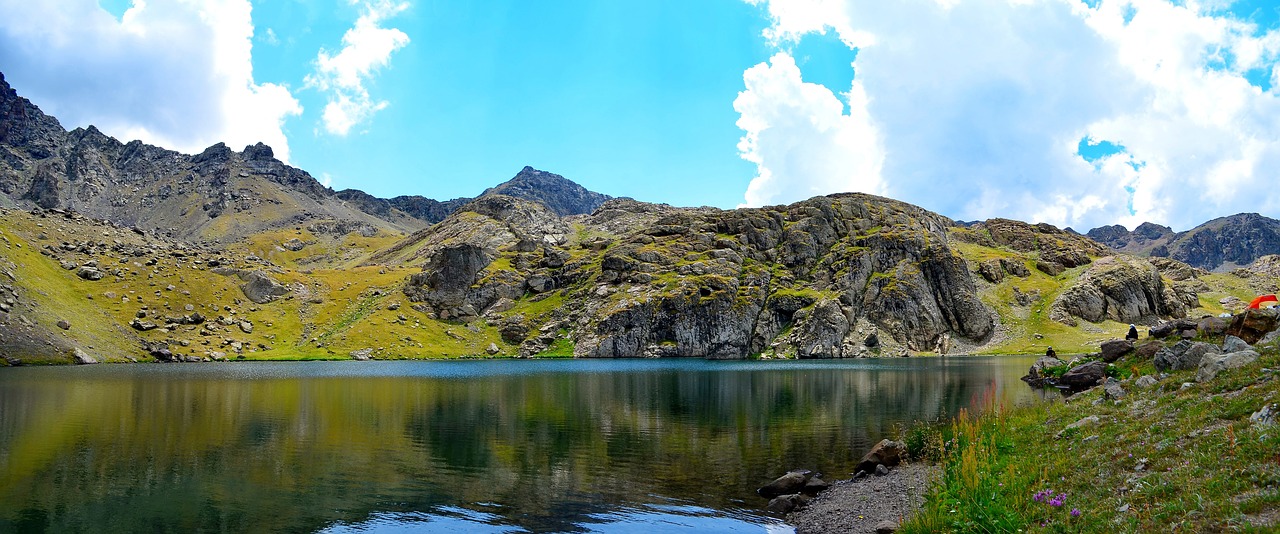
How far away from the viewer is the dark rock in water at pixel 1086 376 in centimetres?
5978

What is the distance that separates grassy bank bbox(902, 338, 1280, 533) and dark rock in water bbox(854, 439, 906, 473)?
20.7ft

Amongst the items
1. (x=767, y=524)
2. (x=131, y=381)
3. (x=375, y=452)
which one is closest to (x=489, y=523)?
(x=767, y=524)

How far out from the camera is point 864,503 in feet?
95.5

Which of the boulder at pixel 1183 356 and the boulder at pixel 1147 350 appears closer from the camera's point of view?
the boulder at pixel 1183 356

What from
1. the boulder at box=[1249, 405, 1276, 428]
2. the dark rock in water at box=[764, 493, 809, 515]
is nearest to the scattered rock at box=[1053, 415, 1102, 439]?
the boulder at box=[1249, 405, 1276, 428]

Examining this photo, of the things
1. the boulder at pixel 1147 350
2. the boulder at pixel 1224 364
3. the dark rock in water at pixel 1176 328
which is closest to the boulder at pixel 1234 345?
the boulder at pixel 1224 364

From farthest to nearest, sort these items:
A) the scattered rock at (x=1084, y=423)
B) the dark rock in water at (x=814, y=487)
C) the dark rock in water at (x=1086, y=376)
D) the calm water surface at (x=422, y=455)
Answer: the dark rock in water at (x=1086, y=376)
the dark rock in water at (x=814, y=487)
the calm water surface at (x=422, y=455)
the scattered rock at (x=1084, y=423)

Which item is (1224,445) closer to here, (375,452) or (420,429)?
(375,452)

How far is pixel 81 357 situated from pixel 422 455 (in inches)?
5892

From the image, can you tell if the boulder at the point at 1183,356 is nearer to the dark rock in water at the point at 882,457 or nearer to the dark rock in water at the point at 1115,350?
the dark rock in water at the point at 882,457

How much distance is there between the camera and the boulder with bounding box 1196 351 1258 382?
26.6m

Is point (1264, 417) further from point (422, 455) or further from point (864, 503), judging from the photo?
point (422, 455)

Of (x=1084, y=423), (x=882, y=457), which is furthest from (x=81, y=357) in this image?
(x=1084, y=423)

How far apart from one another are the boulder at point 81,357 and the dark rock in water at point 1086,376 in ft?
597
